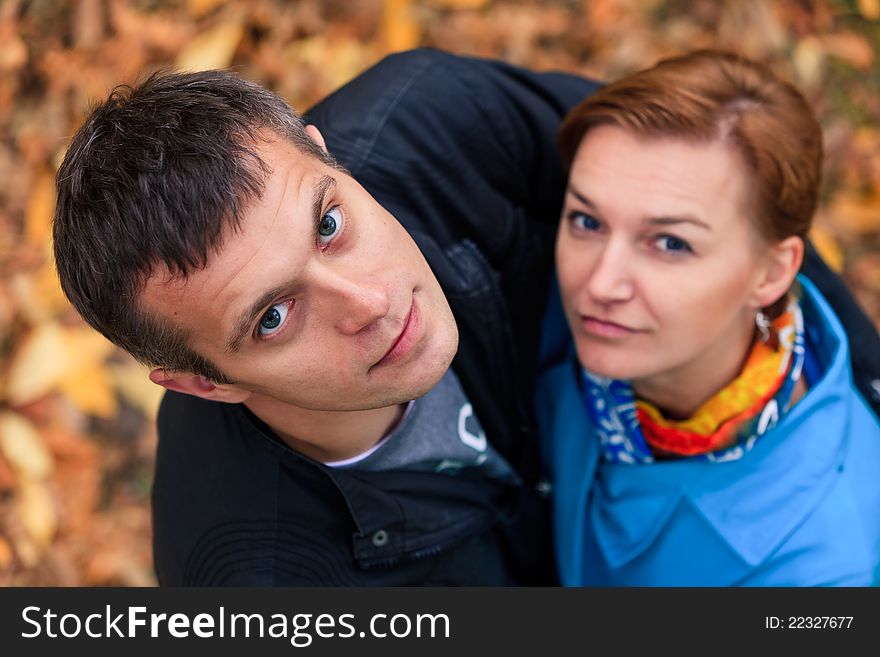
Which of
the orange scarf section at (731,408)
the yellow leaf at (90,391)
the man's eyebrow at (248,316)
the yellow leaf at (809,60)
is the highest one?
the yellow leaf at (809,60)

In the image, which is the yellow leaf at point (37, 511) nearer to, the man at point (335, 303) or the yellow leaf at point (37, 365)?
the yellow leaf at point (37, 365)

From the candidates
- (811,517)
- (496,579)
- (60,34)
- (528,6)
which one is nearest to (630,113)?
Answer: (811,517)

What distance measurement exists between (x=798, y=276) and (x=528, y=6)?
1.80 m

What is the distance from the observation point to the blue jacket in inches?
78.5

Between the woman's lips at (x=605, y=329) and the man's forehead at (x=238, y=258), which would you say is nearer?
the man's forehead at (x=238, y=258)

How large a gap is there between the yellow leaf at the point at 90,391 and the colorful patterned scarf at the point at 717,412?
5.44 feet

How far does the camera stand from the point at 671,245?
1.97m

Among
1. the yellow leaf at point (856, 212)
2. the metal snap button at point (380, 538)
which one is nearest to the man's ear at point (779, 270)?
the metal snap button at point (380, 538)

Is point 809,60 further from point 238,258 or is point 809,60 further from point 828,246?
point 238,258

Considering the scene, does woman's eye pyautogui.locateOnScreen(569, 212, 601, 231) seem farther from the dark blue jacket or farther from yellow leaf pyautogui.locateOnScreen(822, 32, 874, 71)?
yellow leaf pyautogui.locateOnScreen(822, 32, 874, 71)

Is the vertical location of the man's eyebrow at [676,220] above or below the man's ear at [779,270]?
above

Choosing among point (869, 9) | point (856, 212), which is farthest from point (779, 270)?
point (869, 9)

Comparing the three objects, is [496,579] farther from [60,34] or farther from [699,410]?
[60,34]

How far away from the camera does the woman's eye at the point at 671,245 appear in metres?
1.96
